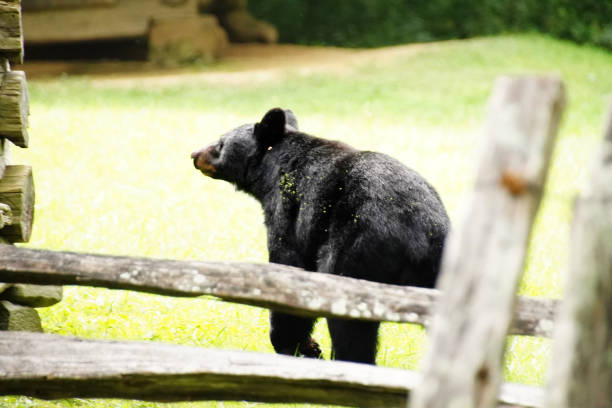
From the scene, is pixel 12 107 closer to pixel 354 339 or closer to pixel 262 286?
pixel 262 286

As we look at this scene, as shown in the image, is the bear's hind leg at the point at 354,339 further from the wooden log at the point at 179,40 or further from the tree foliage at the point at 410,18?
the tree foliage at the point at 410,18

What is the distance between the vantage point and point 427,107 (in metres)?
13.4

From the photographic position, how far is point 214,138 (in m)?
10.1

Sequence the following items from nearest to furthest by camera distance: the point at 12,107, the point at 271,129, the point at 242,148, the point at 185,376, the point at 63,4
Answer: the point at 185,376 < the point at 12,107 < the point at 271,129 < the point at 242,148 < the point at 63,4

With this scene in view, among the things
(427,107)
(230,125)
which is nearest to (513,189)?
(230,125)

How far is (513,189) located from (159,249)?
15.0 feet

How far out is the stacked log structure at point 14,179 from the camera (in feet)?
12.3

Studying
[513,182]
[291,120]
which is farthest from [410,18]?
[513,182]

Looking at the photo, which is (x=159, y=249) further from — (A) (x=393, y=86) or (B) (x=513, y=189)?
(A) (x=393, y=86)

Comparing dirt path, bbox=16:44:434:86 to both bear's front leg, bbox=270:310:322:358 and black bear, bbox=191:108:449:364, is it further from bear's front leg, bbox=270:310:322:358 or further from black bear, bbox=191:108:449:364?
bear's front leg, bbox=270:310:322:358

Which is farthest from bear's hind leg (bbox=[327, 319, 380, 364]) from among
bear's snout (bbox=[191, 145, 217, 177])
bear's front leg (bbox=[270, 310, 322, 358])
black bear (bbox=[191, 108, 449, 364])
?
bear's snout (bbox=[191, 145, 217, 177])

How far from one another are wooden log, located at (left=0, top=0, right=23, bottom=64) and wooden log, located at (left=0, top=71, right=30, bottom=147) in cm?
15

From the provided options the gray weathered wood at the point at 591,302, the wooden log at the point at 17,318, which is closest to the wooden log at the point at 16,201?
the wooden log at the point at 17,318

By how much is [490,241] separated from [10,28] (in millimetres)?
2993
